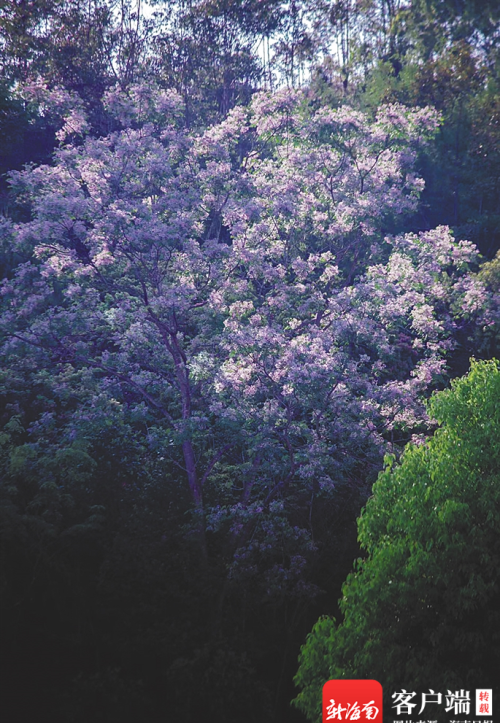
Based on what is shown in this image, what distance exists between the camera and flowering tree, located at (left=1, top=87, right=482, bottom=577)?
44.5ft

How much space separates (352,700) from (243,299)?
1014 cm

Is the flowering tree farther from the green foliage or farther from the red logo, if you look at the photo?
the red logo

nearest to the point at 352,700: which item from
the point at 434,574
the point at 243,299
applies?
the point at 434,574

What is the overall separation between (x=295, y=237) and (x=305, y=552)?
860 centimetres

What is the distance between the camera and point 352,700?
343 inches

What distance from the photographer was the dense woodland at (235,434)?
29.8 feet

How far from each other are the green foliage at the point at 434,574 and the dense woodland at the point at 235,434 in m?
0.04

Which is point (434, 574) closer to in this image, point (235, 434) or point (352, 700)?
point (352, 700)

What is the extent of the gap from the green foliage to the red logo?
128mm

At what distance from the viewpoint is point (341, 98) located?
2856cm

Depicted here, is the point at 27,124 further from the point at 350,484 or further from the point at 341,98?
the point at 350,484

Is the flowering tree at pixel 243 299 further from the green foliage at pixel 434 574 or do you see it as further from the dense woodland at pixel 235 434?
the green foliage at pixel 434 574

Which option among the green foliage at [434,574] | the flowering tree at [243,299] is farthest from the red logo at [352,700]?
the flowering tree at [243,299]

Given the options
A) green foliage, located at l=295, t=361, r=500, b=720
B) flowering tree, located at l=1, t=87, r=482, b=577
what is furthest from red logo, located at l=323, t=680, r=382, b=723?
flowering tree, located at l=1, t=87, r=482, b=577
